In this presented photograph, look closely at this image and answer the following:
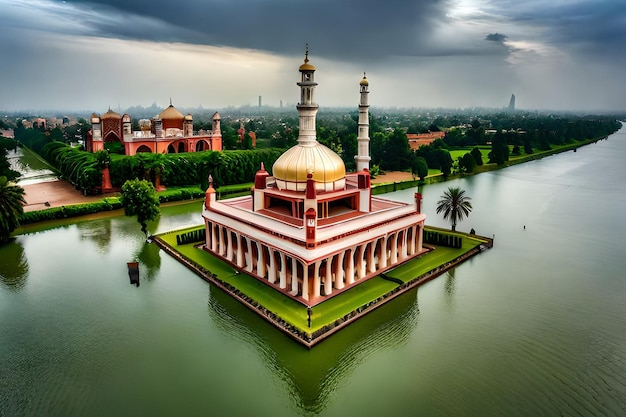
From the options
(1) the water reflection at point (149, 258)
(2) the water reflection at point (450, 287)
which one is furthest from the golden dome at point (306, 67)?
(1) the water reflection at point (149, 258)

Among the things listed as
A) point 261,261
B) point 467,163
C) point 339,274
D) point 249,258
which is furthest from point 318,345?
point 467,163

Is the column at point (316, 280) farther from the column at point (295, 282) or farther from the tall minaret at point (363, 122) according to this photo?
the tall minaret at point (363, 122)

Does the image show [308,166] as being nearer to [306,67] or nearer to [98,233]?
[306,67]

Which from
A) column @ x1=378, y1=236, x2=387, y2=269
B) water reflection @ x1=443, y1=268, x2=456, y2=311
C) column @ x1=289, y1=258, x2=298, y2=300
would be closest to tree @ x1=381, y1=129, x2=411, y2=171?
water reflection @ x1=443, y1=268, x2=456, y2=311

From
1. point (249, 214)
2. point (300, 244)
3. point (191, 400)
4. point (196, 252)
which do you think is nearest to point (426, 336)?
point (300, 244)

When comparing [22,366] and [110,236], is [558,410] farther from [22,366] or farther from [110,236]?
[110,236]

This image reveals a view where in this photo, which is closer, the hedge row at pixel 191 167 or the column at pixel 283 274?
the column at pixel 283 274
